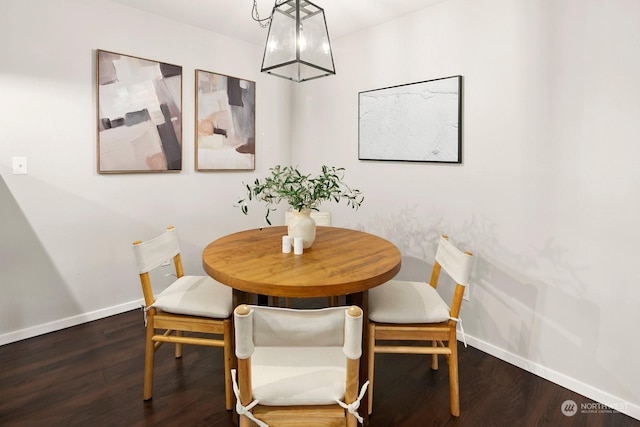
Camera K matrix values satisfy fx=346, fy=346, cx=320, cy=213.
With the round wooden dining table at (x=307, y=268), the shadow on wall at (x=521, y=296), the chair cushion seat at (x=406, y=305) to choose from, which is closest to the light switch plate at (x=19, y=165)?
the round wooden dining table at (x=307, y=268)

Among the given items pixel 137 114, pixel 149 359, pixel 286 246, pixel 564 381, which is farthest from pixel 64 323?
pixel 564 381

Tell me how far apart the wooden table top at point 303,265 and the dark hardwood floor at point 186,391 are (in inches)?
29.3

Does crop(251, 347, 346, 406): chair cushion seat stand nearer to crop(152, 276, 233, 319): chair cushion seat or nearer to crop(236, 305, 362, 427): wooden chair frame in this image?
crop(236, 305, 362, 427): wooden chair frame

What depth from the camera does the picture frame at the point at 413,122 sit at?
2395mm

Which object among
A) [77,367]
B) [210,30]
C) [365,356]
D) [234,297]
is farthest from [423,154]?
[77,367]

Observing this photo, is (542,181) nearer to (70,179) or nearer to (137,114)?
(137,114)

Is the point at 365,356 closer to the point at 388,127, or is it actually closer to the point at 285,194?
the point at 285,194

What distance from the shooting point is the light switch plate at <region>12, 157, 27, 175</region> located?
7.34ft

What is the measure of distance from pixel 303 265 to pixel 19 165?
2.06 metres

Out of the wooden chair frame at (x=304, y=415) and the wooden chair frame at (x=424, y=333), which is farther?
the wooden chair frame at (x=424, y=333)

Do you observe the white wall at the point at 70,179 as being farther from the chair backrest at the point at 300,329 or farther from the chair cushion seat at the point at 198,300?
the chair backrest at the point at 300,329

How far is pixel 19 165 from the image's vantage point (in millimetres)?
2252

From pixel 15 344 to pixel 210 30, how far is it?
281 cm

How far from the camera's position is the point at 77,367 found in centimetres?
205
